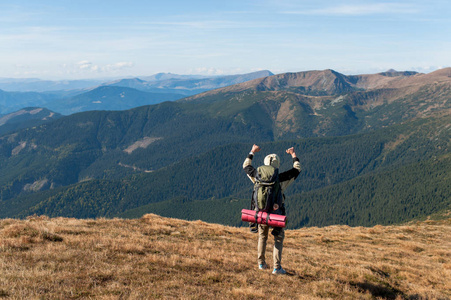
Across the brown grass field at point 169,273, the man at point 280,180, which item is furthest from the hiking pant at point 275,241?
the brown grass field at point 169,273

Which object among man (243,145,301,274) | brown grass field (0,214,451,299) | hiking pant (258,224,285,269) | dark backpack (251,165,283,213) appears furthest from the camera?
hiking pant (258,224,285,269)

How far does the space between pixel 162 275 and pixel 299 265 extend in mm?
9661

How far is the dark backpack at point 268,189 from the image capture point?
572 inches

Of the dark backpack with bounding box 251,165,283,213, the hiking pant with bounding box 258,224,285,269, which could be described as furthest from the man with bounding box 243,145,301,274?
the dark backpack with bounding box 251,165,283,213

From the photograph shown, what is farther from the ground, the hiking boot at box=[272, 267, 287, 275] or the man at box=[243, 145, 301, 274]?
the man at box=[243, 145, 301, 274]

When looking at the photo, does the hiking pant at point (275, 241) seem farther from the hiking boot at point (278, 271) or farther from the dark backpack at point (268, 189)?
the dark backpack at point (268, 189)

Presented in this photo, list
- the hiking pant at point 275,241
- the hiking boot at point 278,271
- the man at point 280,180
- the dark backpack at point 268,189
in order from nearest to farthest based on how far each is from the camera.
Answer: the dark backpack at point 268,189 < the man at point 280,180 < the hiking pant at point 275,241 < the hiking boot at point 278,271

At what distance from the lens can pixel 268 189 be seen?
47.9ft

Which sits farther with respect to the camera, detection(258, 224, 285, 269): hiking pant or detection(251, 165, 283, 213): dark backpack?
detection(258, 224, 285, 269): hiking pant

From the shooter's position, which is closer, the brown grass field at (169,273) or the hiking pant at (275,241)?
the brown grass field at (169,273)

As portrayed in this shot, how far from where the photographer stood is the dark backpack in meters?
14.5

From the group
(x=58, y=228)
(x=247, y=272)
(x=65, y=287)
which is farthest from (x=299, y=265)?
(x=58, y=228)

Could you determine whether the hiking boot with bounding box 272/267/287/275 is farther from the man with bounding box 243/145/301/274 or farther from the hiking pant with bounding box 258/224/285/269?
the hiking pant with bounding box 258/224/285/269

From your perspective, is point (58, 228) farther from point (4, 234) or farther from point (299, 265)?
point (299, 265)
